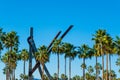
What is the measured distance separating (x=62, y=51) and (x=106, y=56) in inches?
861

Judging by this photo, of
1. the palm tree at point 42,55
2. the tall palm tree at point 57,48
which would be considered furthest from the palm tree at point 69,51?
the palm tree at point 42,55

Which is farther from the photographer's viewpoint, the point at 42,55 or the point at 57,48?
the point at 57,48

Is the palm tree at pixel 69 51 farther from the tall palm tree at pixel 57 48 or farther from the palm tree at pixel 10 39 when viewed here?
the palm tree at pixel 10 39

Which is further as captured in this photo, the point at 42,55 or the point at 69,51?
the point at 69,51

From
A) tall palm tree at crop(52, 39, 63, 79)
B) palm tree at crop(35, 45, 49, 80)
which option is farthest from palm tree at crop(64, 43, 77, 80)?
palm tree at crop(35, 45, 49, 80)

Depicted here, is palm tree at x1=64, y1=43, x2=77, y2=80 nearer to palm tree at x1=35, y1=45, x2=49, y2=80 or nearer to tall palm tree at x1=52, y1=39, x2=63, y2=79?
tall palm tree at x1=52, y1=39, x2=63, y2=79

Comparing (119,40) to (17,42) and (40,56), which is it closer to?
(40,56)

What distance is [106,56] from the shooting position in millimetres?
87812

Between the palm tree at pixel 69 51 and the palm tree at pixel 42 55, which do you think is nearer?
the palm tree at pixel 42 55

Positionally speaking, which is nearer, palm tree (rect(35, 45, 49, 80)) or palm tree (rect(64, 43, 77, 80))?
palm tree (rect(35, 45, 49, 80))

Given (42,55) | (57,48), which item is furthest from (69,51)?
(42,55)

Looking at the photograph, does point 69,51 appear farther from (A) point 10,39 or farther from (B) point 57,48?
(A) point 10,39

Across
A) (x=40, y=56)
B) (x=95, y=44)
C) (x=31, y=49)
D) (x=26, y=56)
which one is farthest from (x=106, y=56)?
(x=26, y=56)

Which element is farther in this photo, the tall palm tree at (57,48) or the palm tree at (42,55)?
the tall palm tree at (57,48)
